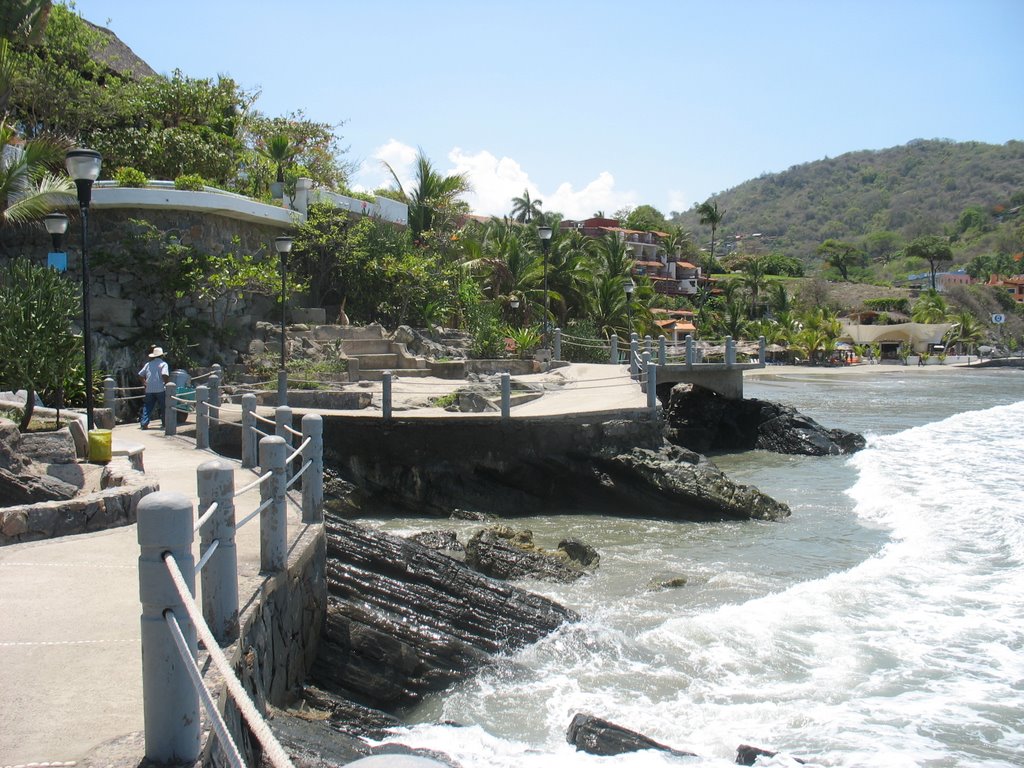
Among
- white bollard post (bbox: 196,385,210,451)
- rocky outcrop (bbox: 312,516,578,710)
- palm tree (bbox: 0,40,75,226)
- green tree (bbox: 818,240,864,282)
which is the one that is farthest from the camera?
green tree (bbox: 818,240,864,282)

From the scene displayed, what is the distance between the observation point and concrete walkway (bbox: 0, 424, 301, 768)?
3820 millimetres

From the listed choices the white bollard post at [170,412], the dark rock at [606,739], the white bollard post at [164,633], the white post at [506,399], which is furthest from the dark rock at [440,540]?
the white bollard post at [164,633]

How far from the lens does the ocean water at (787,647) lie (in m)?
7.44

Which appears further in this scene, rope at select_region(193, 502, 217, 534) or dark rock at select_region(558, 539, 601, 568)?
dark rock at select_region(558, 539, 601, 568)

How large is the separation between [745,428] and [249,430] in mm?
18737

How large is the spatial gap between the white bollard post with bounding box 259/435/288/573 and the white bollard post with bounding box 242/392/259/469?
4674mm

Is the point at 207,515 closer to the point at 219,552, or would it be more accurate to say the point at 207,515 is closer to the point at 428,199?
the point at 219,552

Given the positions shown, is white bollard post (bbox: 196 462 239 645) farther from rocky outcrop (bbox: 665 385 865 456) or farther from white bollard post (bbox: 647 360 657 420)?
rocky outcrop (bbox: 665 385 865 456)

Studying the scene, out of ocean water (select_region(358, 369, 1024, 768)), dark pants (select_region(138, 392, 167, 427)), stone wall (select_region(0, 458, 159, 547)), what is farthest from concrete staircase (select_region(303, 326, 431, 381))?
stone wall (select_region(0, 458, 159, 547))


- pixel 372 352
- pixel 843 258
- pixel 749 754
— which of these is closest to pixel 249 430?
pixel 749 754

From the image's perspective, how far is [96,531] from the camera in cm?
784

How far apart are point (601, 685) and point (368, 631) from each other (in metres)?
2.19

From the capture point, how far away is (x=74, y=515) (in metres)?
7.72

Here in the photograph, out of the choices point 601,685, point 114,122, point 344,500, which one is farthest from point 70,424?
point 114,122
